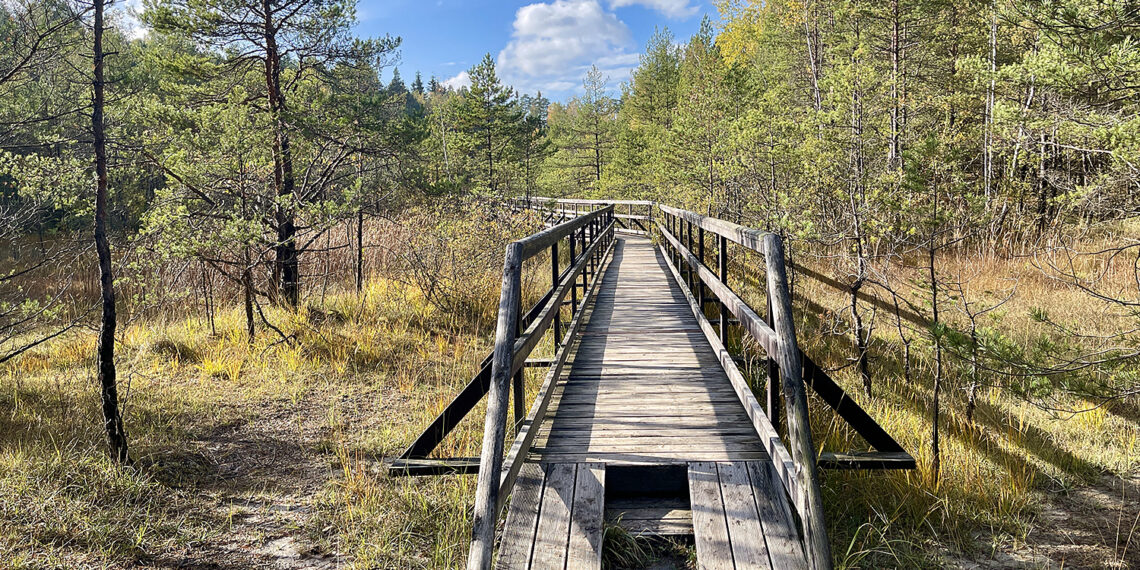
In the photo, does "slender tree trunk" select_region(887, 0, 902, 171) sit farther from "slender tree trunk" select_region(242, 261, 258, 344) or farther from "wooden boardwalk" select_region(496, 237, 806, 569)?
"slender tree trunk" select_region(242, 261, 258, 344)

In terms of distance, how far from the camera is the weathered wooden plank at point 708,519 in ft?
8.17

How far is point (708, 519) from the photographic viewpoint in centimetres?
272

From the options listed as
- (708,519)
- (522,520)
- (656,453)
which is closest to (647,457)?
(656,453)

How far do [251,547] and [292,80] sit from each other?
30.8 ft

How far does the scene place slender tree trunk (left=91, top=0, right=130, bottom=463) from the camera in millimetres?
4414

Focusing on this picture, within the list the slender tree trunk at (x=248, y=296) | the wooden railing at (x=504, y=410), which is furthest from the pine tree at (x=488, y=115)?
the wooden railing at (x=504, y=410)

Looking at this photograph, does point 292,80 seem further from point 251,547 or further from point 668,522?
point 668,522

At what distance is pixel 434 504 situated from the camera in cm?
384

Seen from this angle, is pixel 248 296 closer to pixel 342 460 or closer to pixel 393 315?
pixel 393 315

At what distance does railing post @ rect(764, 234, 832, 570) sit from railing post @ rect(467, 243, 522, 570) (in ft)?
3.78

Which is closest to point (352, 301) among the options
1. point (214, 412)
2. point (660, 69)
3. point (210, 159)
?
point (210, 159)

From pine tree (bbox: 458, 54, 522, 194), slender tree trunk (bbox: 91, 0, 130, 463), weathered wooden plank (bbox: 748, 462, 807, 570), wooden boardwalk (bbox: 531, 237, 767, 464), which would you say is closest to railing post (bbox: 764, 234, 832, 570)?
weathered wooden plank (bbox: 748, 462, 807, 570)

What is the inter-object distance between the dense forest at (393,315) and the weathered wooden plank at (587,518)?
916 millimetres

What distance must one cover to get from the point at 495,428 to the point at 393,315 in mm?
7320
